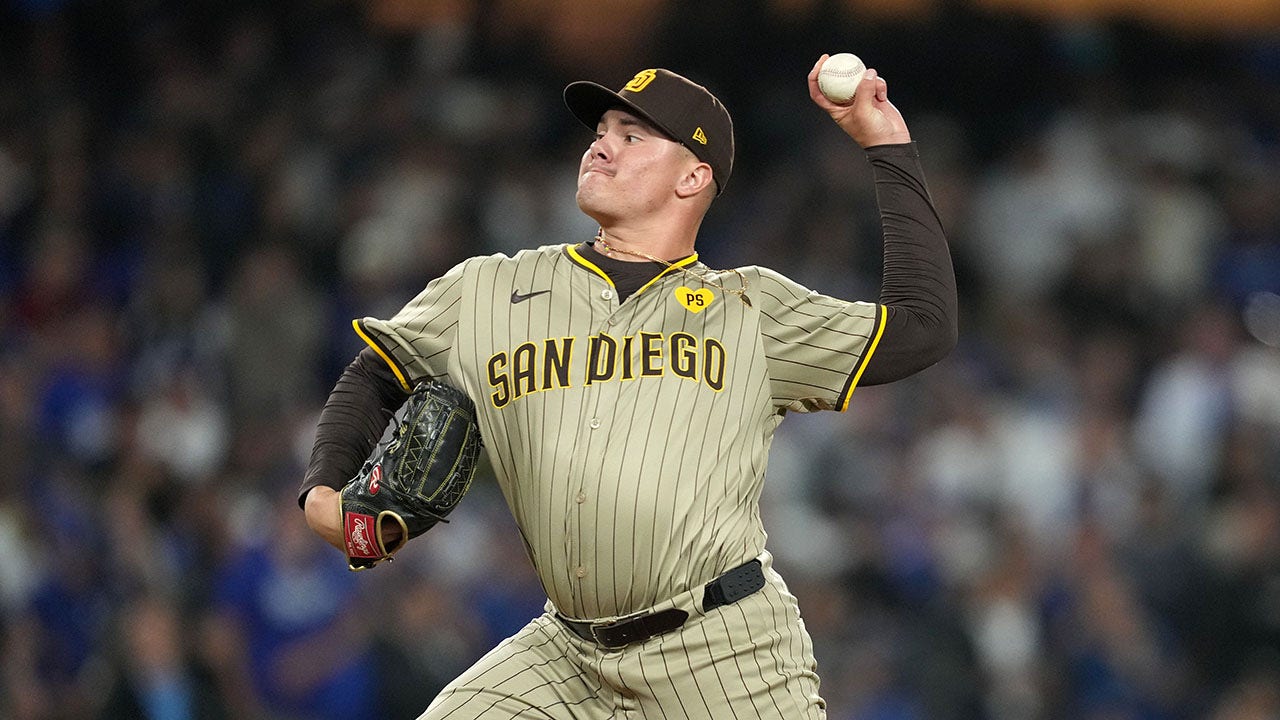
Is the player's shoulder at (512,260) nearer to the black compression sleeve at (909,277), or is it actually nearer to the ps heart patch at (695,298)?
the ps heart patch at (695,298)

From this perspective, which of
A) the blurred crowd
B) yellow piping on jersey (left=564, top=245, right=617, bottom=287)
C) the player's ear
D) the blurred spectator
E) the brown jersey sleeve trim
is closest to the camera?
the brown jersey sleeve trim

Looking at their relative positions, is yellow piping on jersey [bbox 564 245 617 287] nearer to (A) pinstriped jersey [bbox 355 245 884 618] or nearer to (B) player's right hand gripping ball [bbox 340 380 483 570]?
(A) pinstriped jersey [bbox 355 245 884 618]

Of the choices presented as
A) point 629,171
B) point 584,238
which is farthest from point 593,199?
point 584,238

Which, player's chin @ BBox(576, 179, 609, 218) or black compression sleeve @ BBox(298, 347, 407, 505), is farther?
player's chin @ BBox(576, 179, 609, 218)

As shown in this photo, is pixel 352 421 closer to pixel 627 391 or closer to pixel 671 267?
pixel 627 391

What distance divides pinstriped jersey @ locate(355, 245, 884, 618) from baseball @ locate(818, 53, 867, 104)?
39 cm

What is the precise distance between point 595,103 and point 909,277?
77 cm

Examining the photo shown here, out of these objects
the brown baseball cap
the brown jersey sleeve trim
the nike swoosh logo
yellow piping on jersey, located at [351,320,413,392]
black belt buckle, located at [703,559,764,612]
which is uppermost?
the brown baseball cap

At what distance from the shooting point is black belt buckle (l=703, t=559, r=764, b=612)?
2820mm

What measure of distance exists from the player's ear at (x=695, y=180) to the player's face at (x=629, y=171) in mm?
12

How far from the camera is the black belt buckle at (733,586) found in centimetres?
282

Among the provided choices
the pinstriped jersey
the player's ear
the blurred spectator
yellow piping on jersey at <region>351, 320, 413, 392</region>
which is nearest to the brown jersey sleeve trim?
the pinstriped jersey

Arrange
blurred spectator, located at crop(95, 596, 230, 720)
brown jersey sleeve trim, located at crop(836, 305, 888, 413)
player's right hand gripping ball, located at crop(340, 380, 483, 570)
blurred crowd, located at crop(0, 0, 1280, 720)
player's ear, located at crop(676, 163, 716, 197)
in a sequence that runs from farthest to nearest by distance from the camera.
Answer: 1. blurred crowd, located at crop(0, 0, 1280, 720)
2. blurred spectator, located at crop(95, 596, 230, 720)
3. player's ear, located at crop(676, 163, 716, 197)
4. brown jersey sleeve trim, located at crop(836, 305, 888, 413)
5. player's right hand gripping ball, located at crop(340, 380, 483, 570)

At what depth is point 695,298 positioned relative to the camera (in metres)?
2.98
